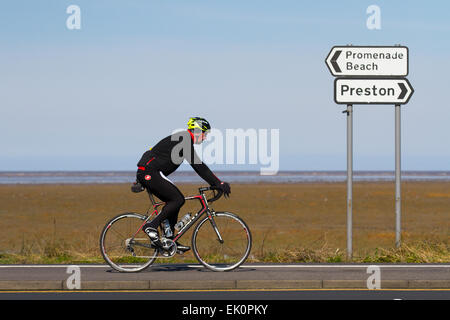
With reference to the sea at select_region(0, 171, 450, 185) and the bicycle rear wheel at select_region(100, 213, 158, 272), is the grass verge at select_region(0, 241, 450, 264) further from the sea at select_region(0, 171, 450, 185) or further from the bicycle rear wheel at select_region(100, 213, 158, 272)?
the sea at select_region(0, 171, 450, 185)

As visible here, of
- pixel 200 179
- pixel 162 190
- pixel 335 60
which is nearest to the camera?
pixel 162 190

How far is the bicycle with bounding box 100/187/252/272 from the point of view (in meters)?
10.5

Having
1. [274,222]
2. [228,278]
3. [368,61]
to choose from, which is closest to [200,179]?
[274,222]

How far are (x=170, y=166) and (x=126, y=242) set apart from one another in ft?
4.51

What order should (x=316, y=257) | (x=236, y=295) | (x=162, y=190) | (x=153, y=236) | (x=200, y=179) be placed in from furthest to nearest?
(x=200, y=179) < (x=316, y=257) < (x=153, y=236) < (x=162, y=190) < (x=236, y=295)

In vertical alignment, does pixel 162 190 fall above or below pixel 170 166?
below

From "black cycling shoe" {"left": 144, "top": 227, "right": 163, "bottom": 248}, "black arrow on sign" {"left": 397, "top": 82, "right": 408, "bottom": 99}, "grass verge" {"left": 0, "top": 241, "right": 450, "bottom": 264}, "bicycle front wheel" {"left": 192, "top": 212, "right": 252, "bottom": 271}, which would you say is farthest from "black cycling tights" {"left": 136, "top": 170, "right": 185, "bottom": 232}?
"black arrow on sign" {"left": 397, "top": 82, "right": 408, "bottom": 99}

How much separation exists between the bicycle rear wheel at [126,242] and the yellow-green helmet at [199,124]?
61.5 inches

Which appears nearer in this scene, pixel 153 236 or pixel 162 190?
pixel 162 190

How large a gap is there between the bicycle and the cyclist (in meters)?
0.15

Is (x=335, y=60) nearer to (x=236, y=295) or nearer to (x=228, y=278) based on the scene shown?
(x=228, y=278)

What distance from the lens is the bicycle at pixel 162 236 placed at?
10.5 meters

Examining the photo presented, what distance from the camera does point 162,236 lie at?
10547 mm

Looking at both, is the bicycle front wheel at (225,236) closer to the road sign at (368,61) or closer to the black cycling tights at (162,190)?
the black cycling tights at (162,190)
